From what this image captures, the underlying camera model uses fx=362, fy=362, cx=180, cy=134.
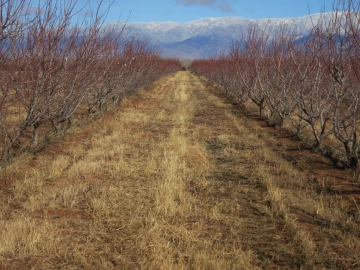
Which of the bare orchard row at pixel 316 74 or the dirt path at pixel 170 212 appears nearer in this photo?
the dirt path at pixel 170 212

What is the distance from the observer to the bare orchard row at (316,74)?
580 cm

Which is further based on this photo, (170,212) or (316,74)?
(316,74)

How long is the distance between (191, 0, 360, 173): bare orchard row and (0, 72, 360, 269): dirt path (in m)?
1.23

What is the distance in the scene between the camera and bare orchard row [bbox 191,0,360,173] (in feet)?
19.0

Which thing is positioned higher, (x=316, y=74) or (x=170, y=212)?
(x=316, y=74)

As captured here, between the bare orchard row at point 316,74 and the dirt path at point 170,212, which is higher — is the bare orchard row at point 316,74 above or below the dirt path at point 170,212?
above

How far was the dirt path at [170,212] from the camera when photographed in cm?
322

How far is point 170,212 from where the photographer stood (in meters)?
4.20

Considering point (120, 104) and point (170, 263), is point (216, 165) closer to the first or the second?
point (170, 263)

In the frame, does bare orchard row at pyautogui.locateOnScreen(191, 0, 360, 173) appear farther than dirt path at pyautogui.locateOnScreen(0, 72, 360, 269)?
Yes

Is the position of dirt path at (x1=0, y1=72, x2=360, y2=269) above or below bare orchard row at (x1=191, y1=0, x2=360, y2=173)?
below

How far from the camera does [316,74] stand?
8.45 m

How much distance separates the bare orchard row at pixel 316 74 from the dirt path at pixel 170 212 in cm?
123

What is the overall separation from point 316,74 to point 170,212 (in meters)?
5.85
